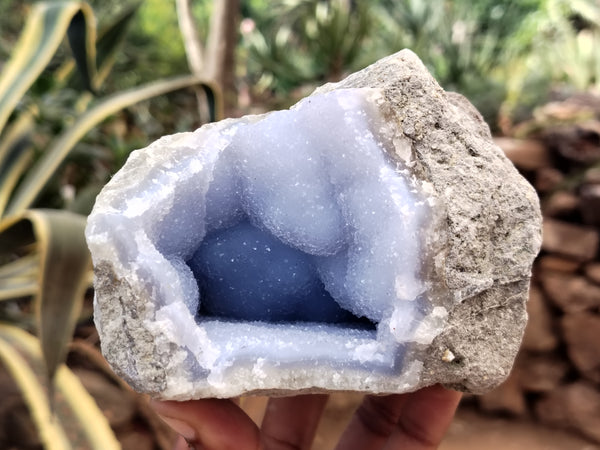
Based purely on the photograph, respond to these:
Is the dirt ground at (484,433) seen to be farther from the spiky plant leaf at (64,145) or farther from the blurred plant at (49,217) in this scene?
the spiky plant leaf at (64,145)

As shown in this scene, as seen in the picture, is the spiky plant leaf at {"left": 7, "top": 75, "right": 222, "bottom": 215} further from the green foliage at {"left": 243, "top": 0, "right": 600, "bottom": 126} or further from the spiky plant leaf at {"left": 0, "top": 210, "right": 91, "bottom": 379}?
the green foliage at {"left": 243, "top": 0, "right": 600, "bottom": 126}

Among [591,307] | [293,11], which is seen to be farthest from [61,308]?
[293,11]

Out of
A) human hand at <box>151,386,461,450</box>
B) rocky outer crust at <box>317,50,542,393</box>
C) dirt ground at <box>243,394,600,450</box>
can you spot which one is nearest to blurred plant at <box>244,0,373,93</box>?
dirt ground at <box>243,394,600,450</box>

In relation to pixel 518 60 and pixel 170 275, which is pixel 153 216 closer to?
pixel 170 275

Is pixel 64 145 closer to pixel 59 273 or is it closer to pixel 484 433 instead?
pixel 59 273

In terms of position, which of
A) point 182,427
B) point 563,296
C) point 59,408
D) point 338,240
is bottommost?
point 563,296

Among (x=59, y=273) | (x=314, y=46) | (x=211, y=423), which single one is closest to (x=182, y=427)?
(x=211, y=423)
